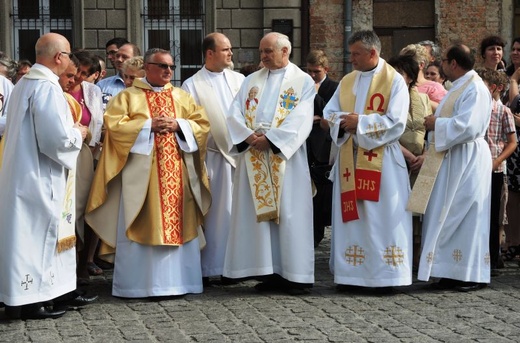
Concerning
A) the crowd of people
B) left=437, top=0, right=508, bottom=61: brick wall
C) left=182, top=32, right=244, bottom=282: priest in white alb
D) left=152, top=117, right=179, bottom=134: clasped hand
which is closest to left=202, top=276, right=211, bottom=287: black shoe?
left=182, top=32, right=244, bottom=282: priest in white alb

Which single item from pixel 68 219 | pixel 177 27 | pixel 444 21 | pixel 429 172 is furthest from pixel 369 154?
pixel 177 27

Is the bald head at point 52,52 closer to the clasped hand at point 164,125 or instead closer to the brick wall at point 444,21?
the clasped hand at point 164,125

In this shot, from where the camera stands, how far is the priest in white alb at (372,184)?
925 cm

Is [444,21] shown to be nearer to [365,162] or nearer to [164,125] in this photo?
[365,162]

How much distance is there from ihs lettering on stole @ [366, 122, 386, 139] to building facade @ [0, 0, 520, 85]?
10.1 meters

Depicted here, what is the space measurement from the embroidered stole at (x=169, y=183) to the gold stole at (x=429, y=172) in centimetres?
171

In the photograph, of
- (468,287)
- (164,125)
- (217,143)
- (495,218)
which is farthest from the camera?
(495,218)

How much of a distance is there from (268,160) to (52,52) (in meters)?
1.90

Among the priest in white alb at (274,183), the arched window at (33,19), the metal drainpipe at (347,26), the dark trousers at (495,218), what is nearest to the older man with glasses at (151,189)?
the priest in white alb at (274,183)

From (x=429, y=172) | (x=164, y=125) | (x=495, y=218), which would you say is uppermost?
(x=164, y=125)

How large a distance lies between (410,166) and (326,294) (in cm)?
143

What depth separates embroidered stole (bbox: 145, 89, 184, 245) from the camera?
923 cm

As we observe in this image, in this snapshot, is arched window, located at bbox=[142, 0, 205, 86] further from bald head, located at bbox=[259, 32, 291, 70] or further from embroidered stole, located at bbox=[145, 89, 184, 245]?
embroidered stole, located at bbox=[145, 89, 184, 245]

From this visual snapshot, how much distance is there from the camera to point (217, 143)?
10.0 metres
